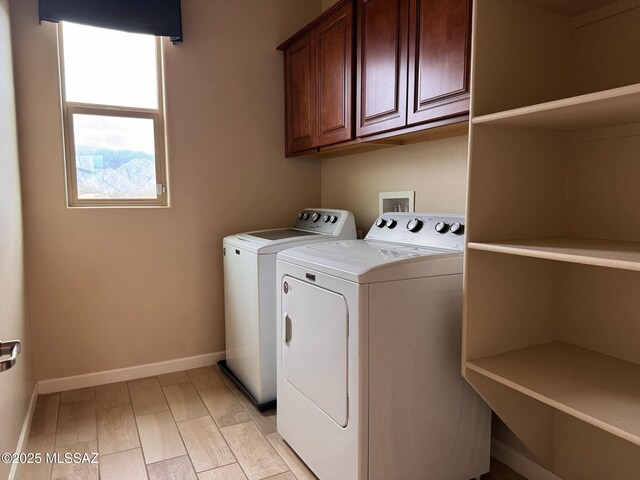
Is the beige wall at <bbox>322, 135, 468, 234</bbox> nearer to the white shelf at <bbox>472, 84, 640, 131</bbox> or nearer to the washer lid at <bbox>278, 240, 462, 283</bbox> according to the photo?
the washer lid at <bbox>278, 240, 462, 283</bbox>

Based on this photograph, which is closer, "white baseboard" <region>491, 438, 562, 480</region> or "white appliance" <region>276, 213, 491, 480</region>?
"white appliance" <region>276, 213, 491, 480</region>

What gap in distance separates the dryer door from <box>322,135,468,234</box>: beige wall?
865 mm

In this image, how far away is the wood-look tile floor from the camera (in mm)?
1795

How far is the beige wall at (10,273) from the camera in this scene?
1.62m

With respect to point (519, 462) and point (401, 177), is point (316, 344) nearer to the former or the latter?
point (519, 462)

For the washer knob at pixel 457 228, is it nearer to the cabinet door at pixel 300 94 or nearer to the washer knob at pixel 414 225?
the washer knob at pixel 414 225

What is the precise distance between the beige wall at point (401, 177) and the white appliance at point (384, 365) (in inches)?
12.6

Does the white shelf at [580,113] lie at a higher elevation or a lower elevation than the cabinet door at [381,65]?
lower

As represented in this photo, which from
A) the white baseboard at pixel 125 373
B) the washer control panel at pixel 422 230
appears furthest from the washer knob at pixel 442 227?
the white baseboard at pixel 125 373

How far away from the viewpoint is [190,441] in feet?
6.61

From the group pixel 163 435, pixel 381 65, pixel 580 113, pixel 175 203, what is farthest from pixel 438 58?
pixel 163 435

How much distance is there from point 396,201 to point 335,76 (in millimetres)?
779

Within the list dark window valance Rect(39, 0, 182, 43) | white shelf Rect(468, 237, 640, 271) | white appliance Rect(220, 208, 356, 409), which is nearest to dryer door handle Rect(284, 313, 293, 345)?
white appliance Rect(220, 208, 356, 409)

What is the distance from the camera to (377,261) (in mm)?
1502
